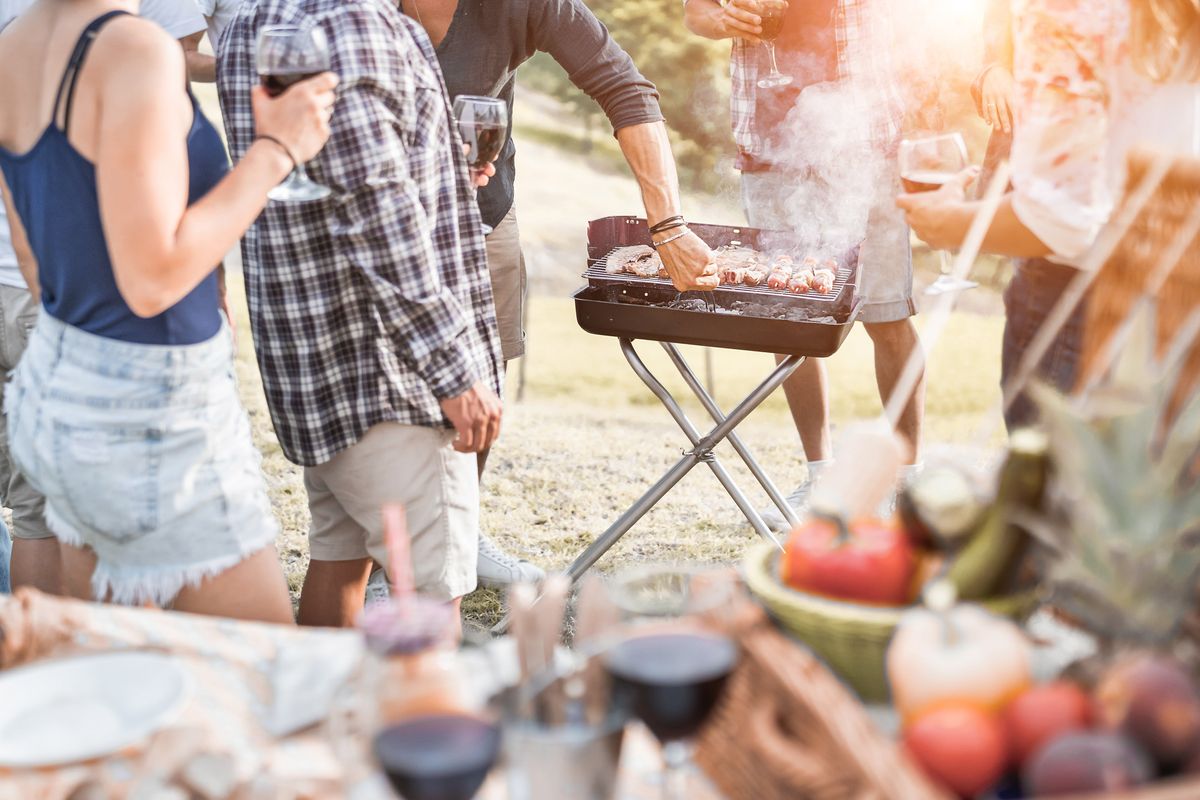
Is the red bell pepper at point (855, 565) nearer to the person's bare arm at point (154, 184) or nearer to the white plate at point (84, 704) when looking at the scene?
the white plate at point (84, 704)

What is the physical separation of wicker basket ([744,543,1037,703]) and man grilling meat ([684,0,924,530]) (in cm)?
301

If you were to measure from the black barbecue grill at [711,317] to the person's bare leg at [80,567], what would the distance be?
1.70 meters

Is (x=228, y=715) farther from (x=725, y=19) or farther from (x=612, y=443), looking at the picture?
(x=612, y=443)

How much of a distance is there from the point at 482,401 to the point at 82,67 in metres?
1.01

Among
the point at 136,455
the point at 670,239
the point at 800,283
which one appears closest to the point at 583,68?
the point at 670,239

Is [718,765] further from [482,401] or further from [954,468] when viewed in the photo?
[482,401]

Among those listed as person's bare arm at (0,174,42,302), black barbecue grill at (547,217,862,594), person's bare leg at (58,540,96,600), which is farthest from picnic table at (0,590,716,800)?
black barbecue grill at (547,217,862,594)

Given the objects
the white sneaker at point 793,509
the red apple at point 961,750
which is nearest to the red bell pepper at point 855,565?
the red apple at point 961,750

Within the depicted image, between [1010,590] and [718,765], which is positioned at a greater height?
[1010,590]

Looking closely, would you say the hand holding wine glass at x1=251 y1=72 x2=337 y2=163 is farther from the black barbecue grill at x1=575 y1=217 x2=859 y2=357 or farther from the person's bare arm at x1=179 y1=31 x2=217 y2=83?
the person's bare arm at x1=179 y1=31 x2=217 y2=83

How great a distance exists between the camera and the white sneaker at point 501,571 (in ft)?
13.5

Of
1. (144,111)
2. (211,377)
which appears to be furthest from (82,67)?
(211,377)

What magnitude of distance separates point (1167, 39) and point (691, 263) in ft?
5.25

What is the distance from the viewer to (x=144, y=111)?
67.8 inches
